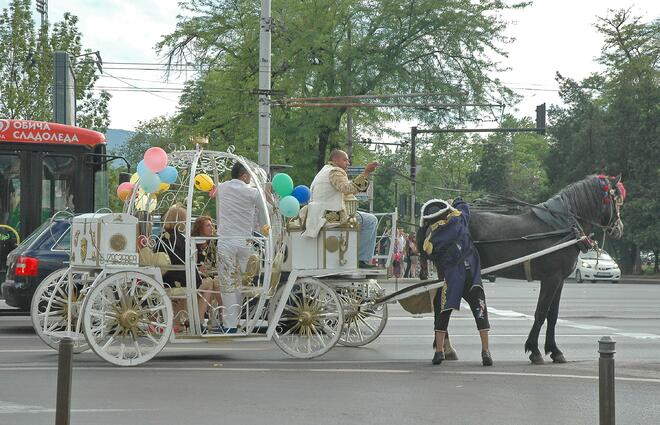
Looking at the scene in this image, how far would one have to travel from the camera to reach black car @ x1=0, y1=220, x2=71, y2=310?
16.1 meters

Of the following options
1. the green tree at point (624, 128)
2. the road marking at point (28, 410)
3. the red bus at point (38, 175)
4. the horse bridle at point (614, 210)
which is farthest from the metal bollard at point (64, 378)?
the green tree at point (624, 128)

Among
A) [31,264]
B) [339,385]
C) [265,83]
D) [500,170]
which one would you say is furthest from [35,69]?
[500,170]

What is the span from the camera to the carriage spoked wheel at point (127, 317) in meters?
11.9

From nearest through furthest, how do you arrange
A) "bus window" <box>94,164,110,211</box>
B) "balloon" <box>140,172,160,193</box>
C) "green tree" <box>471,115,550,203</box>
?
"balloon" <box>140,172,160,193</box> < "bus window" <box>94,164,110,211</box> < "green tree" <box>471,115,550,203</box>

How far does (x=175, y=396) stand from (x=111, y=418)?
123cm

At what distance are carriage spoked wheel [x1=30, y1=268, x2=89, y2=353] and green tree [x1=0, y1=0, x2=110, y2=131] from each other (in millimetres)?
28796

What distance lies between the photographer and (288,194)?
47.2 ft

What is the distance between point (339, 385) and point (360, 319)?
3.57m

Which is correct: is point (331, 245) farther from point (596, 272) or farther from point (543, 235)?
point (596, 272)

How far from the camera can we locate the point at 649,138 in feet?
193

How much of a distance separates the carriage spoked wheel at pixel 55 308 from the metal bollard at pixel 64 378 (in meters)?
6.71

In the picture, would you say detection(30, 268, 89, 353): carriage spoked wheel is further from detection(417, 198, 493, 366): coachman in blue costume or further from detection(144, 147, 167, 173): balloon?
detection(417, 198, 493, 366): coachman in blue costume

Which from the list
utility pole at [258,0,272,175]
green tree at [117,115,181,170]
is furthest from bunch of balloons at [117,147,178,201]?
green tree at [117,115,181,170]

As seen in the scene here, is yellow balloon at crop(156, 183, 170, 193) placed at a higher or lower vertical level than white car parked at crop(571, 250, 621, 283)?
higher
